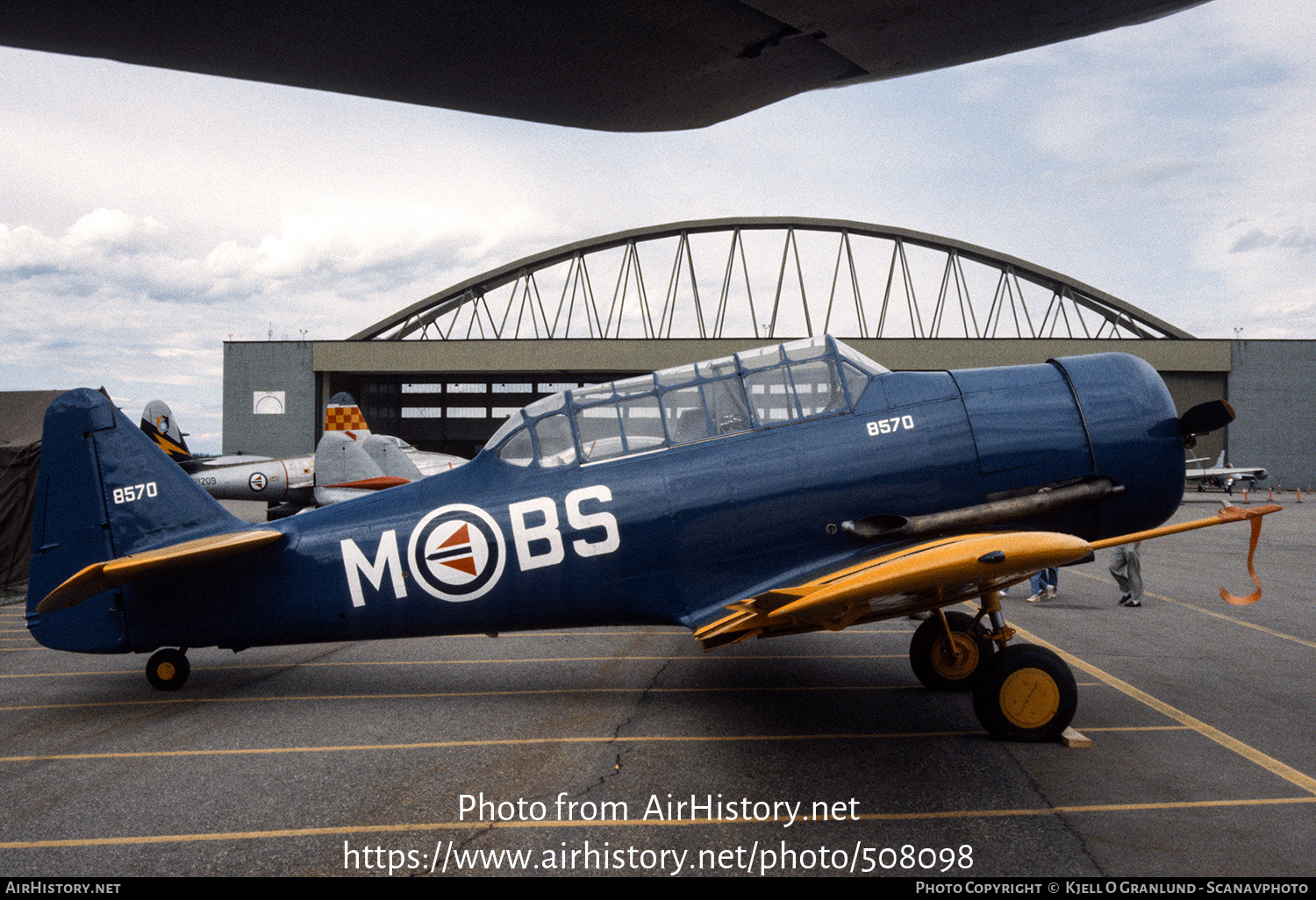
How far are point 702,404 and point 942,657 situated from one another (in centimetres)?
280

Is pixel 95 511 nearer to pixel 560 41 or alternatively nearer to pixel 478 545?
pixel 478 545

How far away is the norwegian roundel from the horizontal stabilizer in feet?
3.74

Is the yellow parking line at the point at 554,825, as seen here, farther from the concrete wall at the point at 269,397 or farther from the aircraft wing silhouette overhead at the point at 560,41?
the concrete wall at the point at 269,397

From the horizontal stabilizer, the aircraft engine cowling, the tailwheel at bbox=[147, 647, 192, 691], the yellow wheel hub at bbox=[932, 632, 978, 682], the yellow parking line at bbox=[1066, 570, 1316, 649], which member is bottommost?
the yellow parking line at bbox=[1066, 570, 1316, 649]

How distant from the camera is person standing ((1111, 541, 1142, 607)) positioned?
9156 mm

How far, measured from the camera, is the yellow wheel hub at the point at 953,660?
5.60m

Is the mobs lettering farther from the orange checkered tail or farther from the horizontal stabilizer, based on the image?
the orange checkered tail

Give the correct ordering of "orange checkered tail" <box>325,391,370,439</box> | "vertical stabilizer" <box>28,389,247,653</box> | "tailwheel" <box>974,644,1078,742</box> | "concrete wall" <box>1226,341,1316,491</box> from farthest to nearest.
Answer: "concrete wall" <box>1226,341,1316,491</box>, "orange checkered tail" <box>325,391,370,439</box>, "vertical stabilizer" <box>28,389,247,653</box>, "tailwheel" <box>974,644,1078,742</box>

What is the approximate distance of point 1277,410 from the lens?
44.9m

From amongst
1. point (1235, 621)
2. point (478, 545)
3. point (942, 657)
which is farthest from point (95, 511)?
point (1235, 621)

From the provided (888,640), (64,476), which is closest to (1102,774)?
(888,640)

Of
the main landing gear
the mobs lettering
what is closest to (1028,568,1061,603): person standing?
the main landing gear

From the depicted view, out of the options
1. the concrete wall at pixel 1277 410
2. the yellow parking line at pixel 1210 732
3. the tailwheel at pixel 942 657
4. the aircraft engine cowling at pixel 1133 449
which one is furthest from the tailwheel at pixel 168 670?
the concrete wall at pixel 1277 410

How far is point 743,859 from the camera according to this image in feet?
10.3
